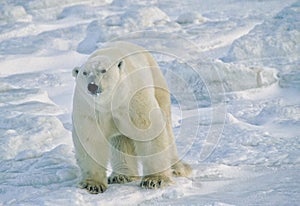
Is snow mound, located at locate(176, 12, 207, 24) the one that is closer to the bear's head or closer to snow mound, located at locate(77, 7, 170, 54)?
snow mound, located at locate(77, 7, 170, 54)

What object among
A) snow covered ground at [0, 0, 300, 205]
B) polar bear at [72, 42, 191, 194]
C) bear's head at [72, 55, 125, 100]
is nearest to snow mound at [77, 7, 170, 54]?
snow covered ground at [0, 0, 300, 205]

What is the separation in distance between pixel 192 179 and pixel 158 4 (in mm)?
10265

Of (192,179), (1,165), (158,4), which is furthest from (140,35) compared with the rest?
(192,179)

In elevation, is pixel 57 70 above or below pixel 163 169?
below

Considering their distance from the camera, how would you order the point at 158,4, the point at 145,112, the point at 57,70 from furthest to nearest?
the point at 158,4 → the point at 57,70 → the point at 145,112

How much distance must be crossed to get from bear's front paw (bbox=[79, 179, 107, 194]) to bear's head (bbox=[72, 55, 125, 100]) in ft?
1.83

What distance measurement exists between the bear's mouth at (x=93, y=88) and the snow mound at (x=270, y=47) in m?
4.41

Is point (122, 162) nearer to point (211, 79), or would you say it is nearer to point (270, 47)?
point (211, 79)

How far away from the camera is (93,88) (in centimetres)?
330

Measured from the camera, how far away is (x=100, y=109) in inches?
136

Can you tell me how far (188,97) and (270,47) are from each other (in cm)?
186

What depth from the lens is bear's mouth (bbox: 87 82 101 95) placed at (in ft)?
10.8

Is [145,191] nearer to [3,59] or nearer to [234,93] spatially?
[234,93]

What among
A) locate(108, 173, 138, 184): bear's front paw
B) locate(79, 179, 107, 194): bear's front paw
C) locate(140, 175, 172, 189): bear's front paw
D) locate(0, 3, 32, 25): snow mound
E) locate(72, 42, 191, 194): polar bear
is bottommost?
locate(0, 3, 32, 25): snow mound
